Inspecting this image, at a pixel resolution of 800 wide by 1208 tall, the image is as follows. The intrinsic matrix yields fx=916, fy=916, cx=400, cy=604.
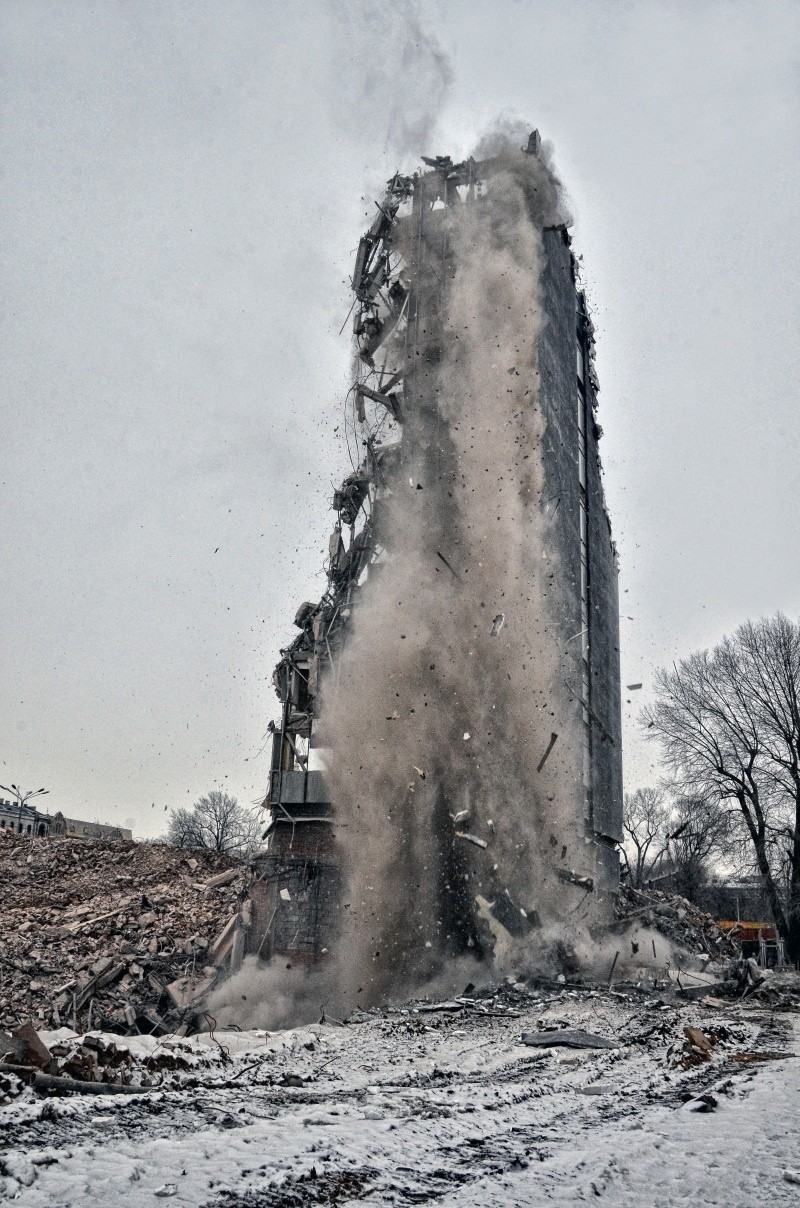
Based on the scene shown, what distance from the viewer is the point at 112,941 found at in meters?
14.2

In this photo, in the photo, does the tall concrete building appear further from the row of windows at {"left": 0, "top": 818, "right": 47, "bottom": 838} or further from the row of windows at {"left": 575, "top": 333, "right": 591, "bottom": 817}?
the row of windows at {"left": 0, "top": 818, "right": 47, "bottom": 838}

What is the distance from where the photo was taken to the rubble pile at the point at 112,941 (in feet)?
40.4

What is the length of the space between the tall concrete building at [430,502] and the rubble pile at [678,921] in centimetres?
121

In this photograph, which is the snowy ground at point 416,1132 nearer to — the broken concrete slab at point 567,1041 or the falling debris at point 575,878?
the broken concrete slab at point 567,1041

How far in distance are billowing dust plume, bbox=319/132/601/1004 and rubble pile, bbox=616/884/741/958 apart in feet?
4.28

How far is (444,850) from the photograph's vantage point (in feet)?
48.6

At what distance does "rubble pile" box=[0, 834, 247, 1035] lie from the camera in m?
12.3

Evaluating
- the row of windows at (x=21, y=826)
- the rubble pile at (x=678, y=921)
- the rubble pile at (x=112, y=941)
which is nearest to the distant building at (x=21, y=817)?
the row of windows at (x=21, y=826)

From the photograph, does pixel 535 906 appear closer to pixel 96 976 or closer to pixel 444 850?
pixel 444 850

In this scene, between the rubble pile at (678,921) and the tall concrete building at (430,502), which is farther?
the rubble pile at (678,921)

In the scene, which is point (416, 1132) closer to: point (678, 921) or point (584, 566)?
point (678, 921)

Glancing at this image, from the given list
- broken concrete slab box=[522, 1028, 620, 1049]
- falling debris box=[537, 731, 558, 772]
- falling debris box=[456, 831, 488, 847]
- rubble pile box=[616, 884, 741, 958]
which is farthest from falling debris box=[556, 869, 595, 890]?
broken concrete slab box=[522, 1028, 620, 1049]

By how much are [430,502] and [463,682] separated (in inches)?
141

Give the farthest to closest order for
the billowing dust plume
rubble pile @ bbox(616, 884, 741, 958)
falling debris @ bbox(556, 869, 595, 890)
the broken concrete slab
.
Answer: rubble pile @ bbox(616, 884, 741, 958), falling debris @ bbox(556, 869, 595, 890), the billowing dust plume, the broken concrete slab
